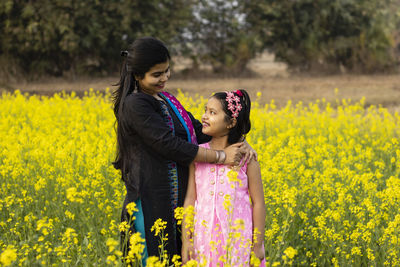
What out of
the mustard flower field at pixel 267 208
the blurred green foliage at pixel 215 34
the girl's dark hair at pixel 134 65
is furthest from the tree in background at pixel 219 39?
the girl's dark hair at pixel 134 65

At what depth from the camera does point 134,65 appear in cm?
235

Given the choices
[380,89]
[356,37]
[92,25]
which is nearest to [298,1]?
[356,37]

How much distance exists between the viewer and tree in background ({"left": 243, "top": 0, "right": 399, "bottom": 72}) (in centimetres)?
1756

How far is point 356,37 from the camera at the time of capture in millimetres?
17641

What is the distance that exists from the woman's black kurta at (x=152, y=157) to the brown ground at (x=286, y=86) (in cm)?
903

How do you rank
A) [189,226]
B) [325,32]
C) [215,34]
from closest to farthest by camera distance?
[189,226]
[215,34]
[325,32]

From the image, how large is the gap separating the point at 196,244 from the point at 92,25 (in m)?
14.0

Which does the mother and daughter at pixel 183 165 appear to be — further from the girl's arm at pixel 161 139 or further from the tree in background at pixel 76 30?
the tree in background at pixel 76 30

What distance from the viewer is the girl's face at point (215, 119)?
91.4 inches

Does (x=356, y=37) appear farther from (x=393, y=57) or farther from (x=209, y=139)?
(x=209, y=139)

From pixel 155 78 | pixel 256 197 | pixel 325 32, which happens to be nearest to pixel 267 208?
pixel 256 197

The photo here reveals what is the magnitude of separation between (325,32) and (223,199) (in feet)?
55.1

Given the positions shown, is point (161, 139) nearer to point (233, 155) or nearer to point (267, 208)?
point (233, 155)

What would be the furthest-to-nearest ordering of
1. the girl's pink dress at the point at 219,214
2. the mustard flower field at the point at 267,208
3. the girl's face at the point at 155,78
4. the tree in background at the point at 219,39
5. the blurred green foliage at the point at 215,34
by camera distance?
the tree in background at the point at 219,39 → the blurred green foliage at the point at 215,34 → the mustard flower field at the point at 267,208 → the girl's face at the point at 155,78 → the girl's pink dress at the point at 219,214
